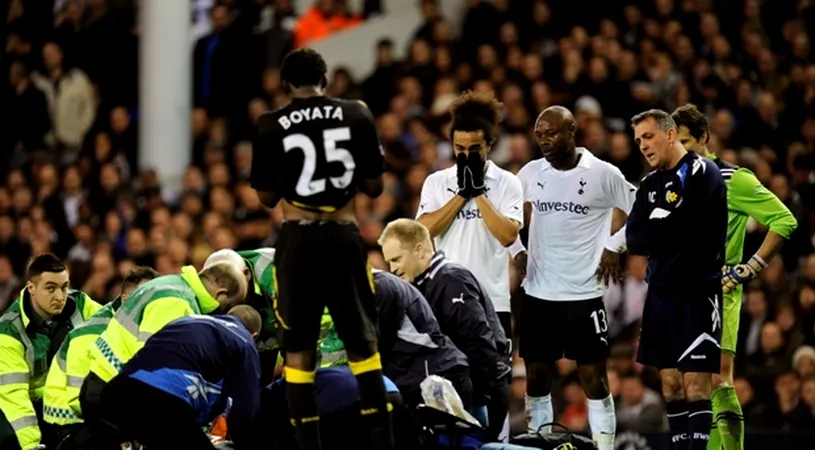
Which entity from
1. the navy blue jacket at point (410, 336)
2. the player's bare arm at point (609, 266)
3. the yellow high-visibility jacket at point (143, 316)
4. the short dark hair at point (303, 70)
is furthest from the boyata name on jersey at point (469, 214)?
the short dark hair at point (303, 70)

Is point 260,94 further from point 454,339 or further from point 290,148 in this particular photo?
point 290,148

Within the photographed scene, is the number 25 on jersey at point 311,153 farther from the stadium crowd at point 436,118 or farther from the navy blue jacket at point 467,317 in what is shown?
the stadium crowd at point 436,118

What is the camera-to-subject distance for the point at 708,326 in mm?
9461

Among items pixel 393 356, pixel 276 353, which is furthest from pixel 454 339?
pixel 276 353

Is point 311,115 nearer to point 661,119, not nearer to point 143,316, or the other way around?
point 143,316

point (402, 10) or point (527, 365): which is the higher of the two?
point (402, 10)

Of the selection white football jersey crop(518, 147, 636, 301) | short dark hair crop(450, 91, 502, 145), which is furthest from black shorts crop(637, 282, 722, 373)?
short dark hair crop(450, 91, 502, 145)

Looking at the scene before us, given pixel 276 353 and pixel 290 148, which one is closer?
pixel 290 148

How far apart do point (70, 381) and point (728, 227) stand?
13.4 ft

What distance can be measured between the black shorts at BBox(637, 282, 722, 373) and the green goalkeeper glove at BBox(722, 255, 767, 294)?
Result: 529mm

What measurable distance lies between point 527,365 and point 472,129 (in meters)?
1.51

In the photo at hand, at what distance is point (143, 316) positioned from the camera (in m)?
9.22

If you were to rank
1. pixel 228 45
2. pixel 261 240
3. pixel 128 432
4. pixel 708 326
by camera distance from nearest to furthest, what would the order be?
pixel 128 432 < pixel 708 326 < pixel 261 240 < pixel 228 45

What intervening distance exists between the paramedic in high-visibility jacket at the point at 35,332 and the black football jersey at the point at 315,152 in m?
2.93
